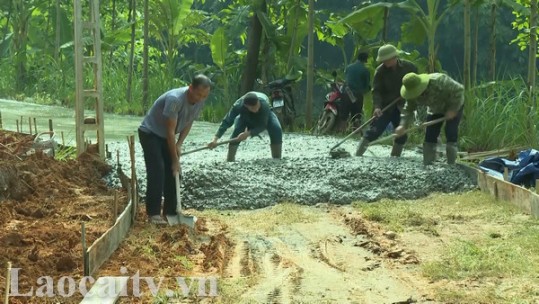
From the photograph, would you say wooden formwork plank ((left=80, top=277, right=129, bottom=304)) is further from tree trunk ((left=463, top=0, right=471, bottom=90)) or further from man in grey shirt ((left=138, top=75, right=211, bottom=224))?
tree trunk ((left=463, top=0, right=471, bottom=90))

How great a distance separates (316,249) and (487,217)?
2170mm

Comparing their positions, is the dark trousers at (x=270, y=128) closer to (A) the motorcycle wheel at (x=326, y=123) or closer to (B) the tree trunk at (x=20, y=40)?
(A) the motorcycle wheel at (x=326, y=123)

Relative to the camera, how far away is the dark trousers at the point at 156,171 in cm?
888

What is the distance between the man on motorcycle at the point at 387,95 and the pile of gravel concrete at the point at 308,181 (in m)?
0.61

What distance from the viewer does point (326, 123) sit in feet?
56.9

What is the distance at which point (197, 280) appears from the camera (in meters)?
6.59

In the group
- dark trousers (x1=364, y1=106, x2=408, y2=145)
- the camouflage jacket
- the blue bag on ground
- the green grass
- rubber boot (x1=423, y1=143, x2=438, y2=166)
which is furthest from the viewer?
dark trousers (x1=364, y1=106, x2=408, y2=145)

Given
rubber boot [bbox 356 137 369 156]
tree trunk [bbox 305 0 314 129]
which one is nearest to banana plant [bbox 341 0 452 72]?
tree trunk [bbox 305 0 314 129]

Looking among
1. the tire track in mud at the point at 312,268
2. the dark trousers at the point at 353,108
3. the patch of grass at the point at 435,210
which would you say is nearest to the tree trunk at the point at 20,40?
the dark trousers at the point at 353,108

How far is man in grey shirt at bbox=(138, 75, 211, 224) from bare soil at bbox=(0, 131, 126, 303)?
49cm

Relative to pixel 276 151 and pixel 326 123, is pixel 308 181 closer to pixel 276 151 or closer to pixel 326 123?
pixel 276 151

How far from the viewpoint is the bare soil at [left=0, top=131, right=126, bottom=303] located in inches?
261

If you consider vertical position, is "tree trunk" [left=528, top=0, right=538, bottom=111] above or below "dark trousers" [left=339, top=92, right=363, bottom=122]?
above

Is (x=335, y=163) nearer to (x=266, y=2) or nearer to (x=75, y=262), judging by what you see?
(x=75, y=262)
